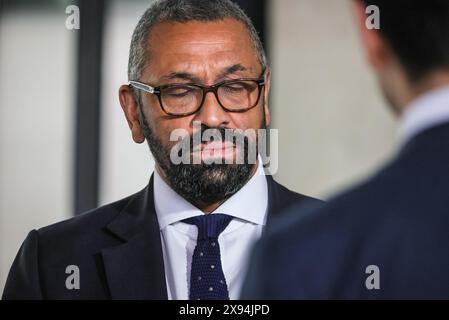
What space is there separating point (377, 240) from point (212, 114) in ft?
1.60

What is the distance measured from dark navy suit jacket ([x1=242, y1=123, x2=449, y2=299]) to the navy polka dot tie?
390 mm

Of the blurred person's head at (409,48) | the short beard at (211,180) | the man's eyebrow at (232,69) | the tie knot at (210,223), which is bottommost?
the tie knot at (210,223)

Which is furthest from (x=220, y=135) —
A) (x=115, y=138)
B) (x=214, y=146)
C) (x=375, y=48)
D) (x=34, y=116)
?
(x=34, y=116)

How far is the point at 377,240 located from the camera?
44cm

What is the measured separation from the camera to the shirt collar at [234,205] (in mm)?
913

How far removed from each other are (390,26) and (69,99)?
1245 mm

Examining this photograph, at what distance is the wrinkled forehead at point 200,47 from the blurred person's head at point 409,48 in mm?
448

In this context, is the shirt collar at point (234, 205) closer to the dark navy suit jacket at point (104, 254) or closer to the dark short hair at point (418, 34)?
the dark navy suit jacket at point (104, 254)

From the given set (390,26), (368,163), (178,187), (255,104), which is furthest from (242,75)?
(368,163)

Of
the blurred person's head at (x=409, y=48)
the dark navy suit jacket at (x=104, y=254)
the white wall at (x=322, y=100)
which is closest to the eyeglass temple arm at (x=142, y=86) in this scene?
the dark navy suit jacket at (x=104, y=254)

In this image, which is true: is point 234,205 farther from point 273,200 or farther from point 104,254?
point 104,254

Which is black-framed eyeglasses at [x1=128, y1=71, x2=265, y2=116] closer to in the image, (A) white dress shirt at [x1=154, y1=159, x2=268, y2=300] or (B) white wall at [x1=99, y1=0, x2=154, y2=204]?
(A) white dress shirt at [x1=154, y1=159, x2=268, y2=300]

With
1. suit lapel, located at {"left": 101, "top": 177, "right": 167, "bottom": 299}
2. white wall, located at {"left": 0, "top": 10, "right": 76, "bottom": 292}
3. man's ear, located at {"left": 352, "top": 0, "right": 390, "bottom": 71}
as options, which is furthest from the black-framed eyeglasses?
white wall, located at {"left": 0, "top": 10, "right": 76, "bottom": 292}
